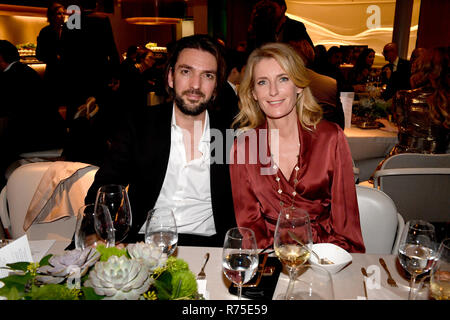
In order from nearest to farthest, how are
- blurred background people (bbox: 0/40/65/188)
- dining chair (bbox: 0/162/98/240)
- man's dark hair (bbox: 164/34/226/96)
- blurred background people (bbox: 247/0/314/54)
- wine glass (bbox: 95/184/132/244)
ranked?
wine glass (bbox: 95/184/132/244) → dining chair (bbox: 0/162/98/240) → man's dark hair (bbox: 164/34/226/96) → blurred background people (bbox: 247/0/314/54) → blurred background people (bbox: 0/40/65/188)

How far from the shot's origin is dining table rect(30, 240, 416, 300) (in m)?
1.18

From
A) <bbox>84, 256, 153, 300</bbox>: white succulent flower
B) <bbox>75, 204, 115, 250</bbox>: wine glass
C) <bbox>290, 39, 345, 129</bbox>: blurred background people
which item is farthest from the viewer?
<bbox>290, 39, 345, 129</bbox>: blurred background people

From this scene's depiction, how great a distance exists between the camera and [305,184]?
1.94m

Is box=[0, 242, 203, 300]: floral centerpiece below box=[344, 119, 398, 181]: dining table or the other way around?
the other way around

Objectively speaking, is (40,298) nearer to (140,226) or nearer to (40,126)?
(140,226)

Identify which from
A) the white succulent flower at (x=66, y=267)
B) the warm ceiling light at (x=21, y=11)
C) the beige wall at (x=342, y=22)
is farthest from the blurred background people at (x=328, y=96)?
the beige wall at (x=342, y=22)

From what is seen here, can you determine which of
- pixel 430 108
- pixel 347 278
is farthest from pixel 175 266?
pixel 430 108

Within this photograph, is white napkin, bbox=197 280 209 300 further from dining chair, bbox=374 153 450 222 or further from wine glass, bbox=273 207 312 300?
dining chair, bbox=374 153 450 222

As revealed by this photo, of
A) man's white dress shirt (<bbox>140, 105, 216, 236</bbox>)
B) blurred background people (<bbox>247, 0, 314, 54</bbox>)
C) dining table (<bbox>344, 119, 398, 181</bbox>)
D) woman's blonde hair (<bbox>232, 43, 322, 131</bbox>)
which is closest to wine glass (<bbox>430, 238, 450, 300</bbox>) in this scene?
woman's blonde hair (<bbox>232, 43, 322, 131</bbox>)

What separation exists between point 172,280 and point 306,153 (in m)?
1.27

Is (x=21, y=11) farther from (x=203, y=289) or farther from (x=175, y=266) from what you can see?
(x=175, y=266)

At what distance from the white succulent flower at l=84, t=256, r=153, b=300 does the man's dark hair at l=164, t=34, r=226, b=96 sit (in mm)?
1713

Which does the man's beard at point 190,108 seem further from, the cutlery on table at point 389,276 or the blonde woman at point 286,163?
the cutlery on table at point 389,276

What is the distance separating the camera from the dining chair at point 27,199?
2.00 metres
